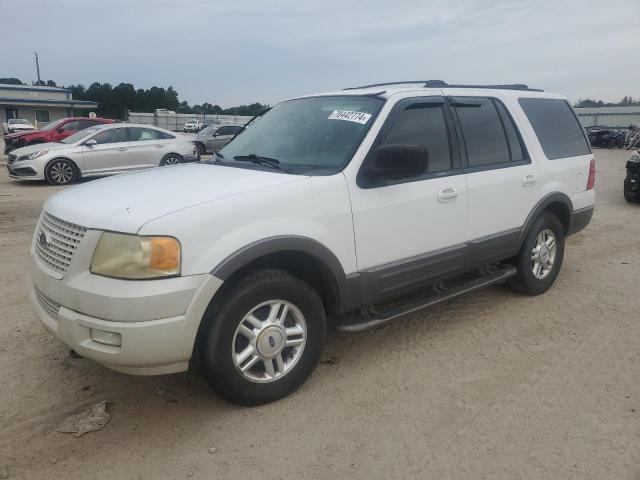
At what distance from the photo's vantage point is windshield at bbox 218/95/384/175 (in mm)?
3438

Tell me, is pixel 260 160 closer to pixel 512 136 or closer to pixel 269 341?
pixel 269 341

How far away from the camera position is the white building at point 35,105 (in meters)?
48.4

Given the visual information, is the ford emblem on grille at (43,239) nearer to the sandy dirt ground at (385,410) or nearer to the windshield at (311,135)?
the sandy dirt ground at (385,410)

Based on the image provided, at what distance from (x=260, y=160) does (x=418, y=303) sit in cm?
155

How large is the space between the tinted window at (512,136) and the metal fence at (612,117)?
2004 inches

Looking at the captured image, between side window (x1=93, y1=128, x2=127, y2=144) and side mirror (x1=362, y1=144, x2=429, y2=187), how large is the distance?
36.1 feet

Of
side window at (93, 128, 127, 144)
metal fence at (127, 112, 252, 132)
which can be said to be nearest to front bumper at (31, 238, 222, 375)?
side window at (93, 128, 127, 144)

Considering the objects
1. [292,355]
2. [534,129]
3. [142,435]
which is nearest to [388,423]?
[292,355]

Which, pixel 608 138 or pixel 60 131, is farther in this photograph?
pixel 608 138

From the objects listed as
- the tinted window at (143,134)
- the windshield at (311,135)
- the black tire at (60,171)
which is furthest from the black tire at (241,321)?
the tinted window at (143,134)

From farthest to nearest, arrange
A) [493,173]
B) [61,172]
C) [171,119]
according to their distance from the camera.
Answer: [171,119] < [61,172] < [493,173]

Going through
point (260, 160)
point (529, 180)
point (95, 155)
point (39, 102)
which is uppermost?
point (39, 102)

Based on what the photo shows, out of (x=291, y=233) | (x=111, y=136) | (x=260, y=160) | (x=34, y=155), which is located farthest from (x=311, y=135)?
(x=34, y=155)

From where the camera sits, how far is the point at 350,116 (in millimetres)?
3633
